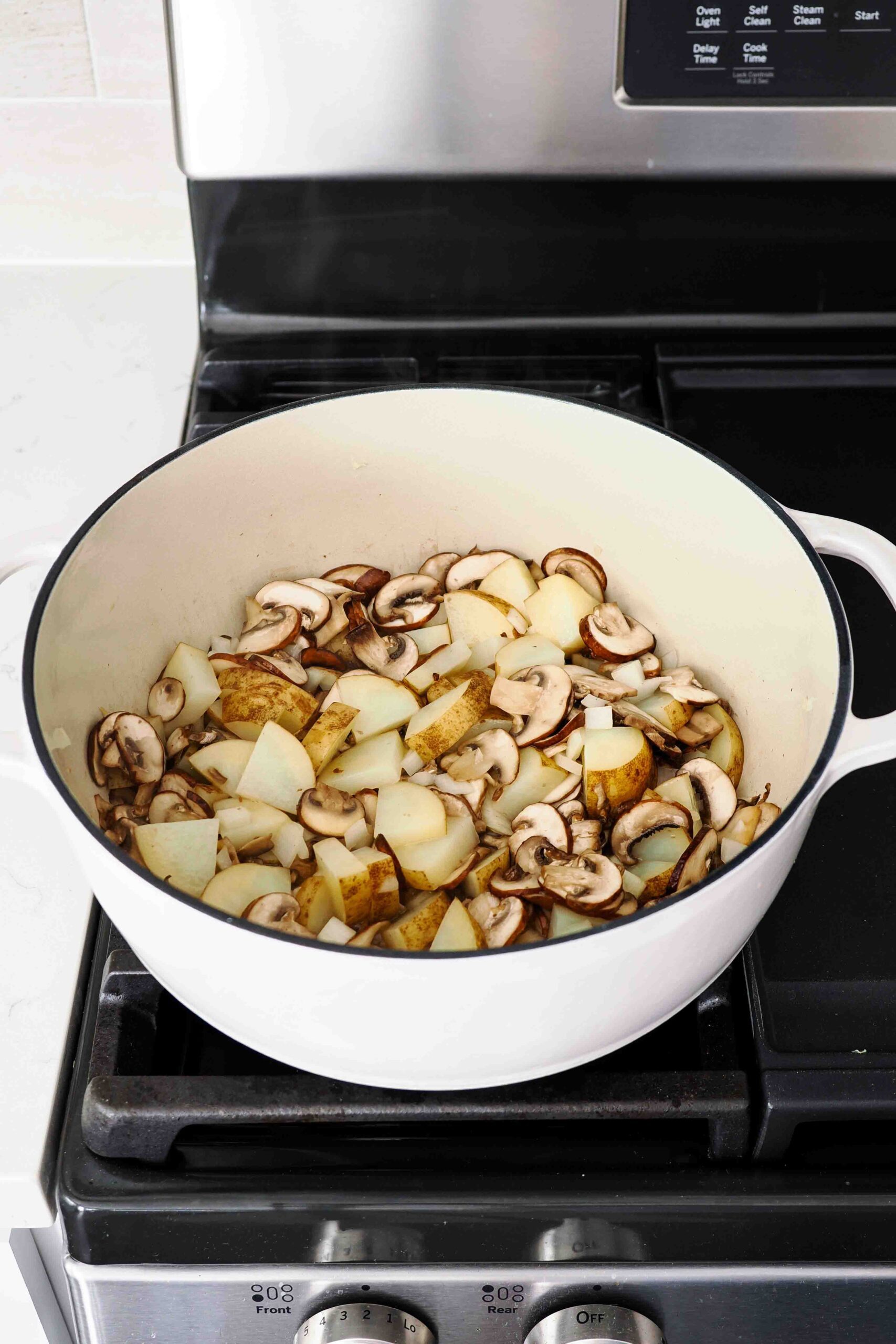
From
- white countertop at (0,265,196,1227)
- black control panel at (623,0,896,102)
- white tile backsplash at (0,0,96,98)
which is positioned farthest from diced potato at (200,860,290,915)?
white tile backsplash at (0,0,96,98)

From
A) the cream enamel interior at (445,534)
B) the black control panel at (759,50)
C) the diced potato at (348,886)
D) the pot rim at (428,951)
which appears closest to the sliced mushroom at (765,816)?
the cream enamel interior at (445,534)

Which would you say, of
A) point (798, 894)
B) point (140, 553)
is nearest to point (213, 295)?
point (140, 553)

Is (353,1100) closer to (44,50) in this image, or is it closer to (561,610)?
(561,610)

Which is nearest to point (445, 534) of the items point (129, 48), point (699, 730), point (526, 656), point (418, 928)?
point (526, 656)

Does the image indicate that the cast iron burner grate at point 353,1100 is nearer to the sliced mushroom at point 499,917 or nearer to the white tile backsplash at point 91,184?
the sliced mushroom at point 499,917

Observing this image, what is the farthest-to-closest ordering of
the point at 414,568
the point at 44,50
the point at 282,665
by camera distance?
the point at 44,50 → the point at 414,568 → the point at 282,665

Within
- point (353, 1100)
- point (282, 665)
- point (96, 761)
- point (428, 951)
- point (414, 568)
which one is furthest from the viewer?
point (414, 568)

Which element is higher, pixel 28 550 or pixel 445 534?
pixel 28 550

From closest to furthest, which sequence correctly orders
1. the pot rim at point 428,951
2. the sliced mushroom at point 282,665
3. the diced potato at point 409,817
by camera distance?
the pot rim at point 428,951
the diced potato at point 409,817
the sliced mushroom at point 282,665

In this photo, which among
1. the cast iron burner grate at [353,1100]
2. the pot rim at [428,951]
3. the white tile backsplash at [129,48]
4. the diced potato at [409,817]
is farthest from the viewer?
the white tile backsplash at [129,48]
